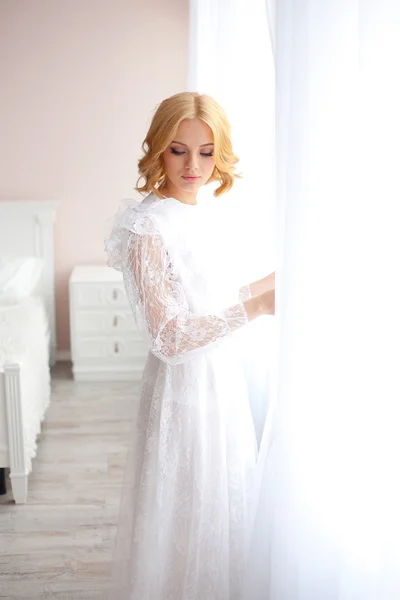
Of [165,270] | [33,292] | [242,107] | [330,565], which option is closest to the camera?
[330,565]

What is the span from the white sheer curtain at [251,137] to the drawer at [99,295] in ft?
6.69

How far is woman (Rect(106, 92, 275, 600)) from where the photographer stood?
1.41 m

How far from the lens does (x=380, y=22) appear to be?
0.78 metres

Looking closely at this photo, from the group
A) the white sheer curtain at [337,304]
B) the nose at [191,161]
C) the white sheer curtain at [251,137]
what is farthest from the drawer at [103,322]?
the white sheer curtain at [337,304]

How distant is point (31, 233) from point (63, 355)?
2.55 feet

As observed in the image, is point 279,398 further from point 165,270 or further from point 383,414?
point 165,270

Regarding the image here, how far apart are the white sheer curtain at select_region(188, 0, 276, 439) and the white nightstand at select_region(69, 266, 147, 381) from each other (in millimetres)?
2063

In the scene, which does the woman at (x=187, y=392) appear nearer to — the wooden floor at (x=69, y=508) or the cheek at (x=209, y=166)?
the cheek at (x=209, y=166)

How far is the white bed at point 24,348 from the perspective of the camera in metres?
2.63

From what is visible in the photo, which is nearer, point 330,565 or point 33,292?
point 330,565

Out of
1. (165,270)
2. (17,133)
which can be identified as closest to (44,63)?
(17,133)

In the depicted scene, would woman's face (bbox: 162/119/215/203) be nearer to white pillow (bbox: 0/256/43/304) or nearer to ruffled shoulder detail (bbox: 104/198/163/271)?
ruffled shoulder detail (bbox: 104/198/163/271)

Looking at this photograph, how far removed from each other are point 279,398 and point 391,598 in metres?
0.32

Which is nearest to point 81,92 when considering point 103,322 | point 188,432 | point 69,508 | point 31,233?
point 31,233
